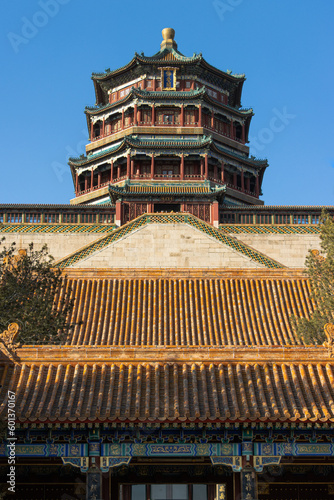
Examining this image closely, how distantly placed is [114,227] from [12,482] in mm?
26881

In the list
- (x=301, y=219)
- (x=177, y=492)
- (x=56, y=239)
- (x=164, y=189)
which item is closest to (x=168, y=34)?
(x=164, y=189)

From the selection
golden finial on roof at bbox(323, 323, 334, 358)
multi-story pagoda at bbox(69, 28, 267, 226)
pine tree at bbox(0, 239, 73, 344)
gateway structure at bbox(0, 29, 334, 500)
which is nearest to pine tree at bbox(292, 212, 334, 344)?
gateway structure at bbox(0, 29, 334, 500)

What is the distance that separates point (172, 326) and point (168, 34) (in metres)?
35.0

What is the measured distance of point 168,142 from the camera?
44781 mm

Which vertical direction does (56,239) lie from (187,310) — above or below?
above

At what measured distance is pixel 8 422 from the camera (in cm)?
1295

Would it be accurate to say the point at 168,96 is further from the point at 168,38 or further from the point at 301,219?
the point at 301,219

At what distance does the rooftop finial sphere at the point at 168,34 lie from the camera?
172 ft

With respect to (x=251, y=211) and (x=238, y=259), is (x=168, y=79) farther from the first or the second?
(x=238, y=259)

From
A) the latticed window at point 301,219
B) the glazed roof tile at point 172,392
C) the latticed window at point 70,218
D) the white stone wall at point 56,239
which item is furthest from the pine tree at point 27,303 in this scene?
the latticed window at point 301,219

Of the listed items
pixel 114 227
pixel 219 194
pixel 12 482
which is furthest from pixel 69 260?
pixel 12 482

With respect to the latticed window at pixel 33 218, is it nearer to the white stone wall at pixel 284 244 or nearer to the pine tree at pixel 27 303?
the white stone wall at pixel 284 244

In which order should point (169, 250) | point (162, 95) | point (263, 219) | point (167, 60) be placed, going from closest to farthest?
1. point (169, 250)
2. point (263, 219)
3. point (162, 95)
4. point (167, 60)

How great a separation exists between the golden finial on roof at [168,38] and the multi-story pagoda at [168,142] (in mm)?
79
